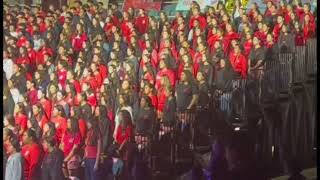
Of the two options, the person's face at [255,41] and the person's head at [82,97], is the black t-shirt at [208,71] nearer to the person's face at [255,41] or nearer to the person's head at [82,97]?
the person's face at [255,41]

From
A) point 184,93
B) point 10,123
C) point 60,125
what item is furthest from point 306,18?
point 10,123

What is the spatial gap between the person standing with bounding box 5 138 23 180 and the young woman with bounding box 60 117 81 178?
1.11ft

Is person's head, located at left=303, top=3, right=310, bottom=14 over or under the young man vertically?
over

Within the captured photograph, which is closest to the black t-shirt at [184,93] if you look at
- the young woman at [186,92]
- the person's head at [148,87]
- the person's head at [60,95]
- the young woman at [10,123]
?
the young woman at [186,92]

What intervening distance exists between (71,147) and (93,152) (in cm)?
18

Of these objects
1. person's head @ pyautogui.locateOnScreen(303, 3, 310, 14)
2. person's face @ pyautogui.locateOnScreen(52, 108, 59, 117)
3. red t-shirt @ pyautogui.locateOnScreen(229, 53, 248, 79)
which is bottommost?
person's face @ pyautogui.locateOnScreen(52, 108, 59, 117)

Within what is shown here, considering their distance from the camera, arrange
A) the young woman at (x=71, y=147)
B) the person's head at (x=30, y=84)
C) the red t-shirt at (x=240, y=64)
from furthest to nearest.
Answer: the person's head at (x=30, y=84) → the young woman at (x=71, y=147) → the red t-shirt at (x=240, y=64)

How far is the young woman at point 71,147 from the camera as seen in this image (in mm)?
4379

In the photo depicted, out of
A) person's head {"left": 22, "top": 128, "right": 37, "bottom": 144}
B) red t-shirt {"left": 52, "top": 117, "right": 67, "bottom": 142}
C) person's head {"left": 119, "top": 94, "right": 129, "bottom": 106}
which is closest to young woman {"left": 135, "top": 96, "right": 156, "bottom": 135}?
person's head {"left": 119, "top": 94, "right": 129, "bottom": 106}

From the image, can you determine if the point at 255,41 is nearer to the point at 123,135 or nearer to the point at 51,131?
the point at 123,135

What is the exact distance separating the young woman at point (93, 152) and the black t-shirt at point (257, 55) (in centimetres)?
128

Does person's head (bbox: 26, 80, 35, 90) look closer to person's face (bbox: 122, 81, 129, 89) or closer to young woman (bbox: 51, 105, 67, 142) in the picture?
young woman (bbox: 51, 105, 67, 142)

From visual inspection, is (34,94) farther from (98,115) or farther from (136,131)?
(136,131)

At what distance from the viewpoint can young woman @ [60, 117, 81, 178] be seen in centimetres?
438
